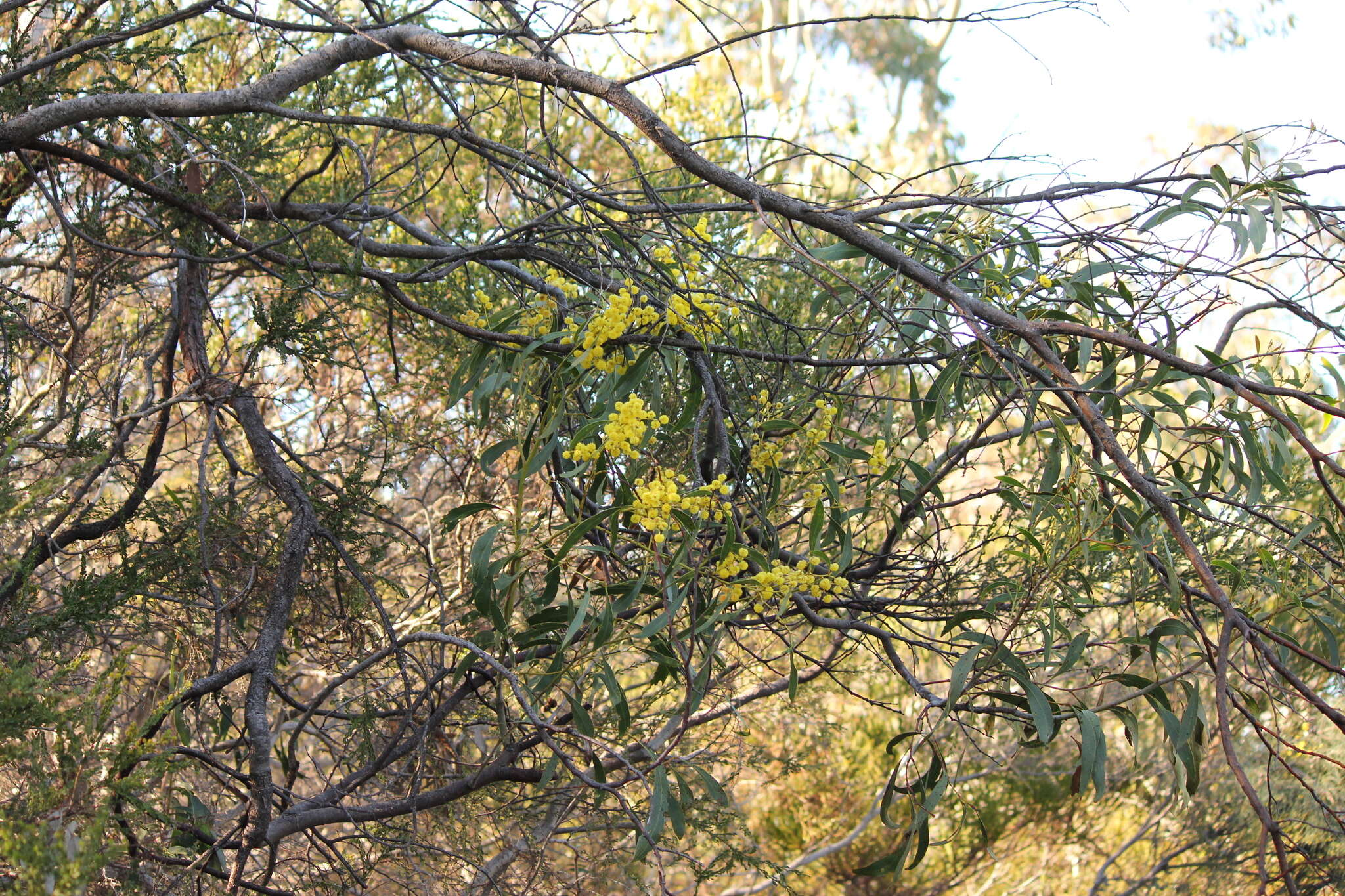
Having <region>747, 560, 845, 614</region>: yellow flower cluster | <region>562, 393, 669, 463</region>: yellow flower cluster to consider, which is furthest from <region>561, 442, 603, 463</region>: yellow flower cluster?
<region>747, 560, 845, 614</region>: yellow flower cluster

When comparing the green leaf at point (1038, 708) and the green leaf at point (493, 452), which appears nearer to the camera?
the green leaf at point (1038, 708)

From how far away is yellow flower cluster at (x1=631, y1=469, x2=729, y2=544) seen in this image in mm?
1245

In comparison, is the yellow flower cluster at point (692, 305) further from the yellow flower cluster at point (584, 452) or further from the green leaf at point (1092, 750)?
the green leaf at point (1092, 750)

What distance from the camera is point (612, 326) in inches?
54.0

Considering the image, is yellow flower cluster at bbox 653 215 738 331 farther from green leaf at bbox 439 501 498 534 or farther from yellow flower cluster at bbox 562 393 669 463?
green leaf at bbox 439 501 498 534

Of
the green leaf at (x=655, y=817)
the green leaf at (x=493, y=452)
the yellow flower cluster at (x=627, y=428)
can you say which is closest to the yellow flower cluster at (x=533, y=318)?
the green leaf at (x=493, y=452)

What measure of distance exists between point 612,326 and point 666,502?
0.26 metres

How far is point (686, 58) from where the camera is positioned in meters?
1.41

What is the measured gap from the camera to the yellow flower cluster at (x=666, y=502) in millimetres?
1245

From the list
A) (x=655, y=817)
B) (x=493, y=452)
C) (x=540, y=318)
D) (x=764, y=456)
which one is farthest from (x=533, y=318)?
(x=655, y=817)

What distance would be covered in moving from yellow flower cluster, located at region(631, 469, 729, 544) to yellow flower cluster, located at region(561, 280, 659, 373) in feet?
A: 0.67

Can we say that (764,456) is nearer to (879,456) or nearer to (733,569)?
(879,456)

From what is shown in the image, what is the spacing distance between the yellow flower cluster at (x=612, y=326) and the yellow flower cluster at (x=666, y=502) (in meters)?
0.20

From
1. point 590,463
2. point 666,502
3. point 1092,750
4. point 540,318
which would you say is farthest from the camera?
point 540,318
